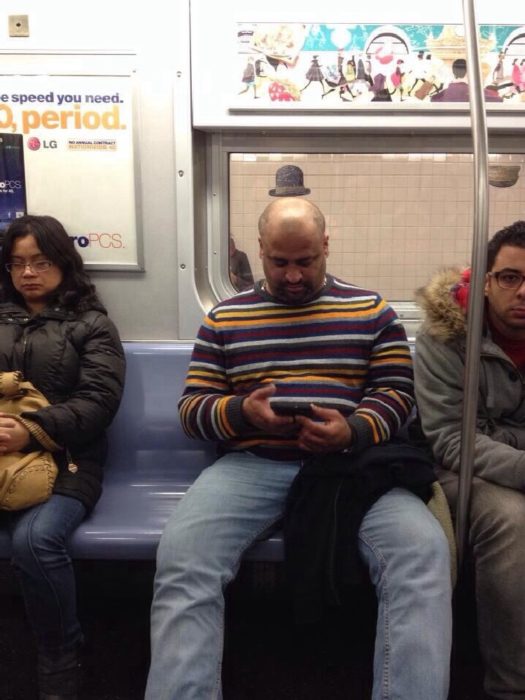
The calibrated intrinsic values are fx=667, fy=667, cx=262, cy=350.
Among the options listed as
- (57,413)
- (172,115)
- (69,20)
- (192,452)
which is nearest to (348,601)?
(192,452)

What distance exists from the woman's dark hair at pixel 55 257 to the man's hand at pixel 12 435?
1.79 feet

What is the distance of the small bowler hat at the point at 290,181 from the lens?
2791 millimetres

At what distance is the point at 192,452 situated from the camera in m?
2.73

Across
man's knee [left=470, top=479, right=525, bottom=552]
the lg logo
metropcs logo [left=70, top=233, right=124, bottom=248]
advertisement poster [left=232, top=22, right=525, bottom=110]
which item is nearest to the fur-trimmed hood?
man's knee [left=470, top=479, right=525, bottom=552]

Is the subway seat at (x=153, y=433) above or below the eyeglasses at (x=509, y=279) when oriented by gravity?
below

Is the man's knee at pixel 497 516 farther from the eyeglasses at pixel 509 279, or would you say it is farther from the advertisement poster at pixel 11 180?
the advertisement poster at pixel 11 180

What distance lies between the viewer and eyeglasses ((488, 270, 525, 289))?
6.97ft

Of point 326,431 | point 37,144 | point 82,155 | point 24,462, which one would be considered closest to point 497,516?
point 326,431

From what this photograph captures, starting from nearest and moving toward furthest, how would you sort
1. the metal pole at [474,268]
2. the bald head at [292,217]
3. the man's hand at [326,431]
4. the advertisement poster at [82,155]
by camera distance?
the metal pole at [474,268], the man's hand at [326,431], the bald head at [292,217], the advertisement poster at [82,155]

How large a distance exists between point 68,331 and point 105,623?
1.18m

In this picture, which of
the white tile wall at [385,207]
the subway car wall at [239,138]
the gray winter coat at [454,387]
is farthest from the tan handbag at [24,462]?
the gray winter coat at [454,387]

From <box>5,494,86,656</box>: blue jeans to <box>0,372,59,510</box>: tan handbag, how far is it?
0.07 metres

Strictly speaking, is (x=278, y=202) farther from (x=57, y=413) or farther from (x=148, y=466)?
(x=148, y=466)

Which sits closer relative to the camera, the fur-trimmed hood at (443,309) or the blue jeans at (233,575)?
the blue jeans at (233,575)
